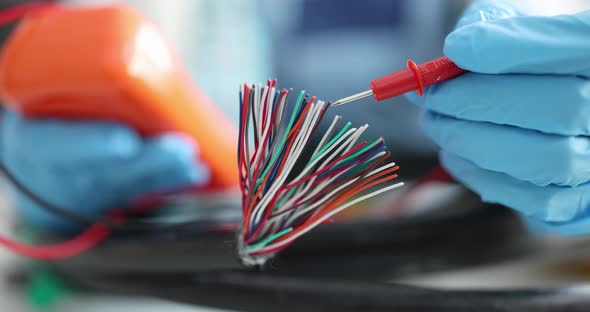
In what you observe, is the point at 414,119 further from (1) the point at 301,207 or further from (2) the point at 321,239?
(1) the point at 301,207

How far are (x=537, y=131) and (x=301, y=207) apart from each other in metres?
0.18

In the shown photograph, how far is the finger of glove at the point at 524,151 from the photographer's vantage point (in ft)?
1.06

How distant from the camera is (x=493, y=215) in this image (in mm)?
544

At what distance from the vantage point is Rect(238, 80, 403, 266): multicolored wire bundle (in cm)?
31

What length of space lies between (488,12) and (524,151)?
0.39 ft

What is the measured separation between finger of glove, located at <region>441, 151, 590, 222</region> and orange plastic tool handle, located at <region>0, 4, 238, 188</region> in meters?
0.34

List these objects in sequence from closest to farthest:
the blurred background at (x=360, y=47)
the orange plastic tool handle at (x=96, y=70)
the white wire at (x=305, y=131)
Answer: the white wire at (x=305, y=131)
the orange plastic tool handle at (x=96, y=70)
the blurred background at (x=360, y=47)

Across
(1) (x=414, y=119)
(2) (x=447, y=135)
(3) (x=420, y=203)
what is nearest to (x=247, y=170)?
(2) (x=447, y=135)

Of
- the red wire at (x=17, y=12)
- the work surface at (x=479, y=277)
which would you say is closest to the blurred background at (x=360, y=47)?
the work surface at (x=479, y=277)

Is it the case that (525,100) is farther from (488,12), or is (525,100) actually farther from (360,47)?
(360,47)

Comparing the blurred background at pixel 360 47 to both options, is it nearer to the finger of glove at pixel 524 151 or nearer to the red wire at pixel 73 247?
the red wire at pixel 73 247

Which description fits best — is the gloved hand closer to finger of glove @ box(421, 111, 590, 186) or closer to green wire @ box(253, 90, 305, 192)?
finger of glove @ box(421, 111, 590, 186)

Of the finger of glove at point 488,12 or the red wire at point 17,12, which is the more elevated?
the red wire at point 17,12

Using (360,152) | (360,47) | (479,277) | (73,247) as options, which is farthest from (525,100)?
(360,47)
